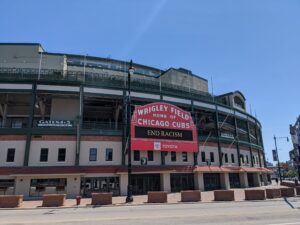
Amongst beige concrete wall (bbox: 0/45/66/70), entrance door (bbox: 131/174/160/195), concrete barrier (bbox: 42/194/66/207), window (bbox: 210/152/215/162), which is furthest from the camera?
window (bbox: 210/152/215/162)

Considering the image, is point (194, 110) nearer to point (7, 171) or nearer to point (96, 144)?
point (96, 144)

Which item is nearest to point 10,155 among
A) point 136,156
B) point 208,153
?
point 136,156

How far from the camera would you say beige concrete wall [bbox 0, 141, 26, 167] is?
29.5 meters

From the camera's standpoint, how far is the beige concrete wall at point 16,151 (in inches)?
1163

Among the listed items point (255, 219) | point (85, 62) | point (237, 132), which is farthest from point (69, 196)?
point (237, 132)

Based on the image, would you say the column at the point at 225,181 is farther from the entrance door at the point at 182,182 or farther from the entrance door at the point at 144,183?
the entrance door at the point at 144,183

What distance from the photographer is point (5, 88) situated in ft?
103

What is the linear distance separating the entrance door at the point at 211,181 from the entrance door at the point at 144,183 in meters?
7.97

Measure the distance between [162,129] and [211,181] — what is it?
11696 mm

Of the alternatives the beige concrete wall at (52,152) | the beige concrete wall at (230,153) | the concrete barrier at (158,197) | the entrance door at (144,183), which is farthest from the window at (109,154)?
the beige concrete wall at (230,153)

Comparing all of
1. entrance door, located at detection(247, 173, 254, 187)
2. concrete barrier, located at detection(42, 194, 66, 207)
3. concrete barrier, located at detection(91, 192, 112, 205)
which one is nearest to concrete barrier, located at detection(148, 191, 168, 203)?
concrete barrier, located at detection(91, 192, 112, 205)

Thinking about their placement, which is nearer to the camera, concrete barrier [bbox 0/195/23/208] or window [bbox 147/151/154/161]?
concrete barrier [bbox 0/195/23/208]

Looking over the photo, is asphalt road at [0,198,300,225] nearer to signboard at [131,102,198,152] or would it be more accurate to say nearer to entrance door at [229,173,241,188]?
signboard at [131,102,198,152]

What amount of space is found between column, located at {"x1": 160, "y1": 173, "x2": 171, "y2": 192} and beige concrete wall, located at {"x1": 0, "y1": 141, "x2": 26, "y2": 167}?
655 inches
